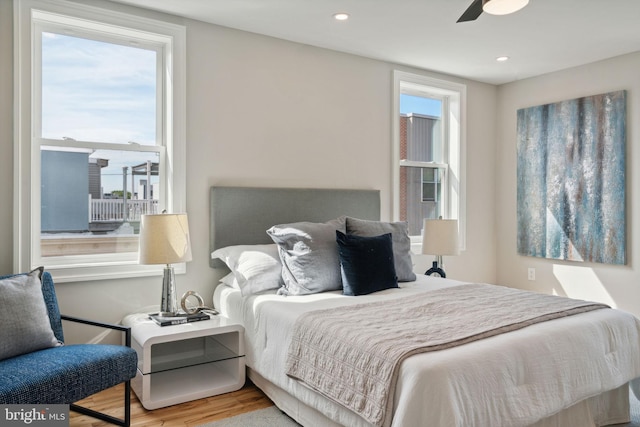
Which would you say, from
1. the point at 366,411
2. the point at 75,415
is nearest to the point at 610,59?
the point at 366,411

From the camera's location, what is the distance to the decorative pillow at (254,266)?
308 centimetres

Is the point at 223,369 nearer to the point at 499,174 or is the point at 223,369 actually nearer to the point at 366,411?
the point at 366,411

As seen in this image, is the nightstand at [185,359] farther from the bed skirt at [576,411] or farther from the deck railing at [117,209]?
the deck railing at [117,209]

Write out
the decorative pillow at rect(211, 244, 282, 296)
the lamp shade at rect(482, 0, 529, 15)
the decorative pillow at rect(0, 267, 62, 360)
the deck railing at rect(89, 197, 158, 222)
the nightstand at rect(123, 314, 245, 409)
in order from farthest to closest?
the deck railing at rect(89, 197, 158, 222), the decorative pillow at rect(211, 244, 282, 296), the nightstand at rect(123, 314, 245, 409), the lamp shade at rect(482, 0, 529, 15), the decorative pillow at rect(0, 267, 62, 360)

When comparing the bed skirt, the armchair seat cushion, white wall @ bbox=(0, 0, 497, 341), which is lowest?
the bed skirt

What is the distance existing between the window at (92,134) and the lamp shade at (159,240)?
1.42 ft

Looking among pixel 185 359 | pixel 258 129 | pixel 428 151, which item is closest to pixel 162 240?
pixel 185 359

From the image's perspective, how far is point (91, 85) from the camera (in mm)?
3215

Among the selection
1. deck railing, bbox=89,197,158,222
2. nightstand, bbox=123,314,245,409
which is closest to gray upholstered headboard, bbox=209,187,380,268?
deck railing, bbox=89,197,158,222

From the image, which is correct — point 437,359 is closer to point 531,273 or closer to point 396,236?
point 396,236

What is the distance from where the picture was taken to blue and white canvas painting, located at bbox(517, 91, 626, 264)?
13.9ft

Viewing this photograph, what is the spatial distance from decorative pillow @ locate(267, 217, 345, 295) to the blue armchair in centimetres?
105

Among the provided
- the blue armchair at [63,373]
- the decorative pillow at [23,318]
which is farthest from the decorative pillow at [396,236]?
the decorative pillow at [23,318]

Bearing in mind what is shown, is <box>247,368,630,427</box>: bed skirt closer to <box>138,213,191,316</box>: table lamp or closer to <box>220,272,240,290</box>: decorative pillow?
<box>220,272,240,290</box>: decorative pillow
